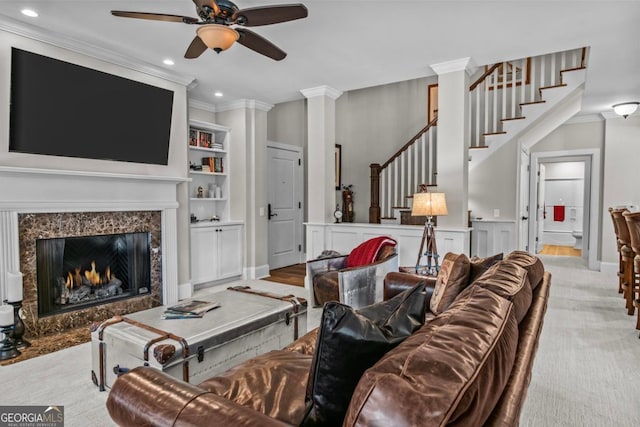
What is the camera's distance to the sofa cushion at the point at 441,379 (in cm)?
70

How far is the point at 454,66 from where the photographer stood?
13.4 ft

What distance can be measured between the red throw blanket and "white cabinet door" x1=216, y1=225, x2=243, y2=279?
2.16 m

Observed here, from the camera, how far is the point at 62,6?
9.64 feet

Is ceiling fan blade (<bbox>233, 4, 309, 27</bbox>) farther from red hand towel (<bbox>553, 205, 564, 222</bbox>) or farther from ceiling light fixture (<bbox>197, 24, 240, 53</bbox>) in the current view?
red hand towel (<bbox>553, 205, 564, 222</bbox>)

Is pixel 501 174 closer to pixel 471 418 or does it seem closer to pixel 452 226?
pixel 452 226

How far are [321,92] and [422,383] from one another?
467 centimetres

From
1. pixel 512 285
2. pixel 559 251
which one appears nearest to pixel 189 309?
pixel 512 285

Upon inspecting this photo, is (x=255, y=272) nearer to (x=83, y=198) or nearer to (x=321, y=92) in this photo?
(x=83, y=198)

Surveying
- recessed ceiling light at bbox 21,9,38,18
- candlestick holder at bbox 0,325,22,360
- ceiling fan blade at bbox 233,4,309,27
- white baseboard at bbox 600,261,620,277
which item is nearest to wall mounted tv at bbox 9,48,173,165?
recessed ceiling light at bbox 21,9,38,18

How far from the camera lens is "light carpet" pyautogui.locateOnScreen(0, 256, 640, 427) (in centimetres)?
210

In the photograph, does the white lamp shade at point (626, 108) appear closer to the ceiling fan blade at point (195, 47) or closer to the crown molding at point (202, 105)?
the ceiling fan blade at point (195, 47)

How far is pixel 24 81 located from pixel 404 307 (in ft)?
11.9

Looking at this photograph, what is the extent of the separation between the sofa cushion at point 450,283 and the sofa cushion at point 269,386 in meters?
0.91

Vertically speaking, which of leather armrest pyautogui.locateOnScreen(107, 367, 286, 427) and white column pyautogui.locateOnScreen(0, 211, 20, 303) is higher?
white column pyautogui.locateOnScreen(0, 211, 20, 303)
